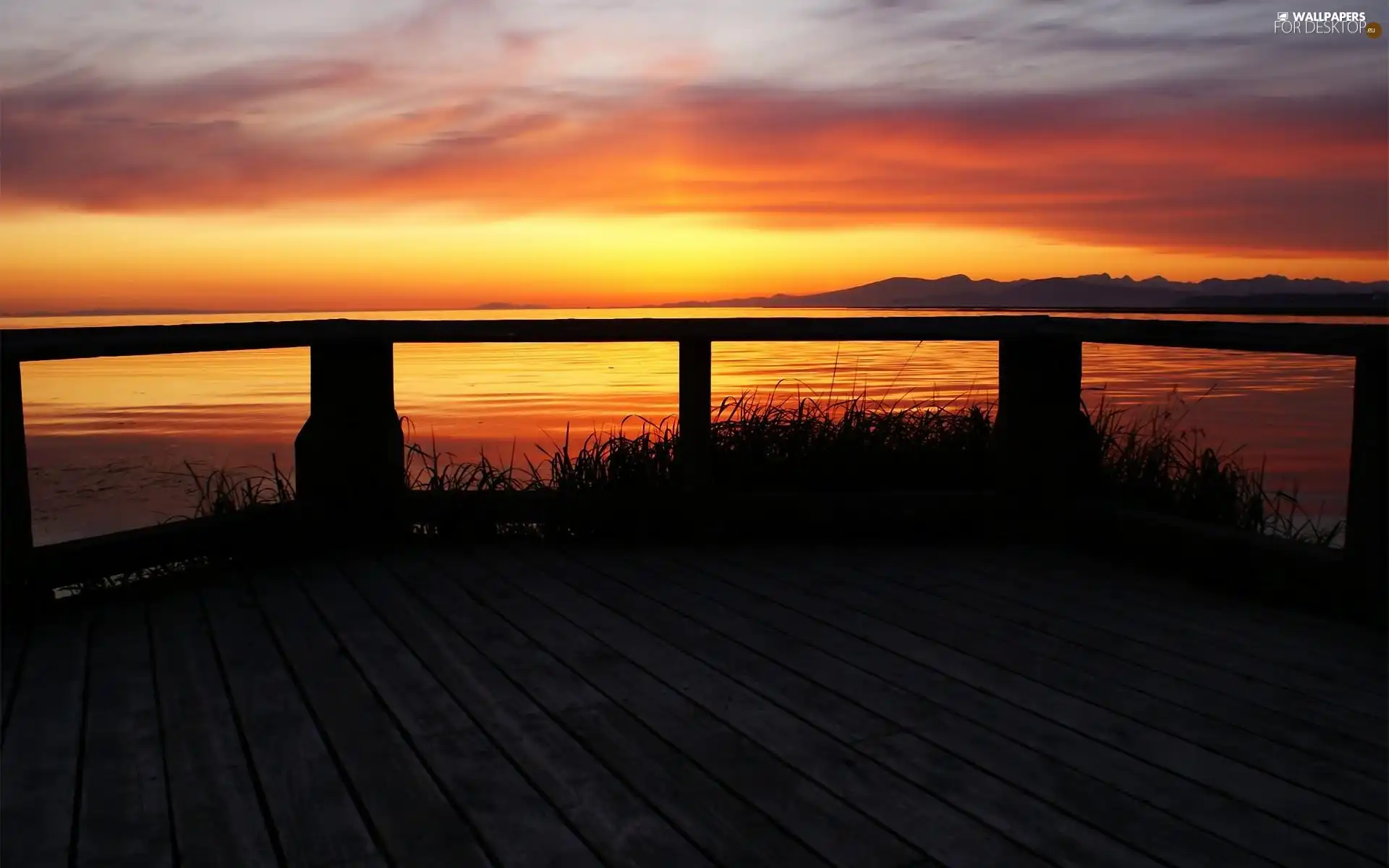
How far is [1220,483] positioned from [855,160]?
39.4 ft

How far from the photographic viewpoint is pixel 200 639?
300 centimetres

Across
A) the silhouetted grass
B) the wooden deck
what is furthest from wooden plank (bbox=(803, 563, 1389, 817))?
the silhouetted grass

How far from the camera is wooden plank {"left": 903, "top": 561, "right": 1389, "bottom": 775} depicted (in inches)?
88.0

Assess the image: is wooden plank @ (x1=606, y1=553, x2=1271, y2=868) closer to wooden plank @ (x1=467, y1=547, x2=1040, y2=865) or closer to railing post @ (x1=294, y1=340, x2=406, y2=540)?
wooden plank @ (x1=467, y1=547, x2=1040, y2=865)

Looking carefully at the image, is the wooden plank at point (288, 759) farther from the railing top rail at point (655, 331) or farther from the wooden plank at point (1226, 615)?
the wooden plank at point (1226, 615)

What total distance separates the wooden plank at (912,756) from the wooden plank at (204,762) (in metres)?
1.21

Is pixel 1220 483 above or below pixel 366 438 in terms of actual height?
below

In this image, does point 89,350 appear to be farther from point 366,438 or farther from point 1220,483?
point 1220,483

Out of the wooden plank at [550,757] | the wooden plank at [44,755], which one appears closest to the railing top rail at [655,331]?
the wooden plank at [44,755]

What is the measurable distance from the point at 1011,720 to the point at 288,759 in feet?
5.49

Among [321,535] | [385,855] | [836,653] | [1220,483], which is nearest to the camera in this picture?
[385,855]

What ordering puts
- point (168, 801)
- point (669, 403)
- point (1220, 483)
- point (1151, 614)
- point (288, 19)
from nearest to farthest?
point (168, 801) → point (1151, 614) → point (1220, 483) → point (288, 19) → point (669, 403)

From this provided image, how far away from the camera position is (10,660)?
2.83m

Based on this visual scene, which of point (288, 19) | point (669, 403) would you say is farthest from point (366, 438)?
point (669, 403)
